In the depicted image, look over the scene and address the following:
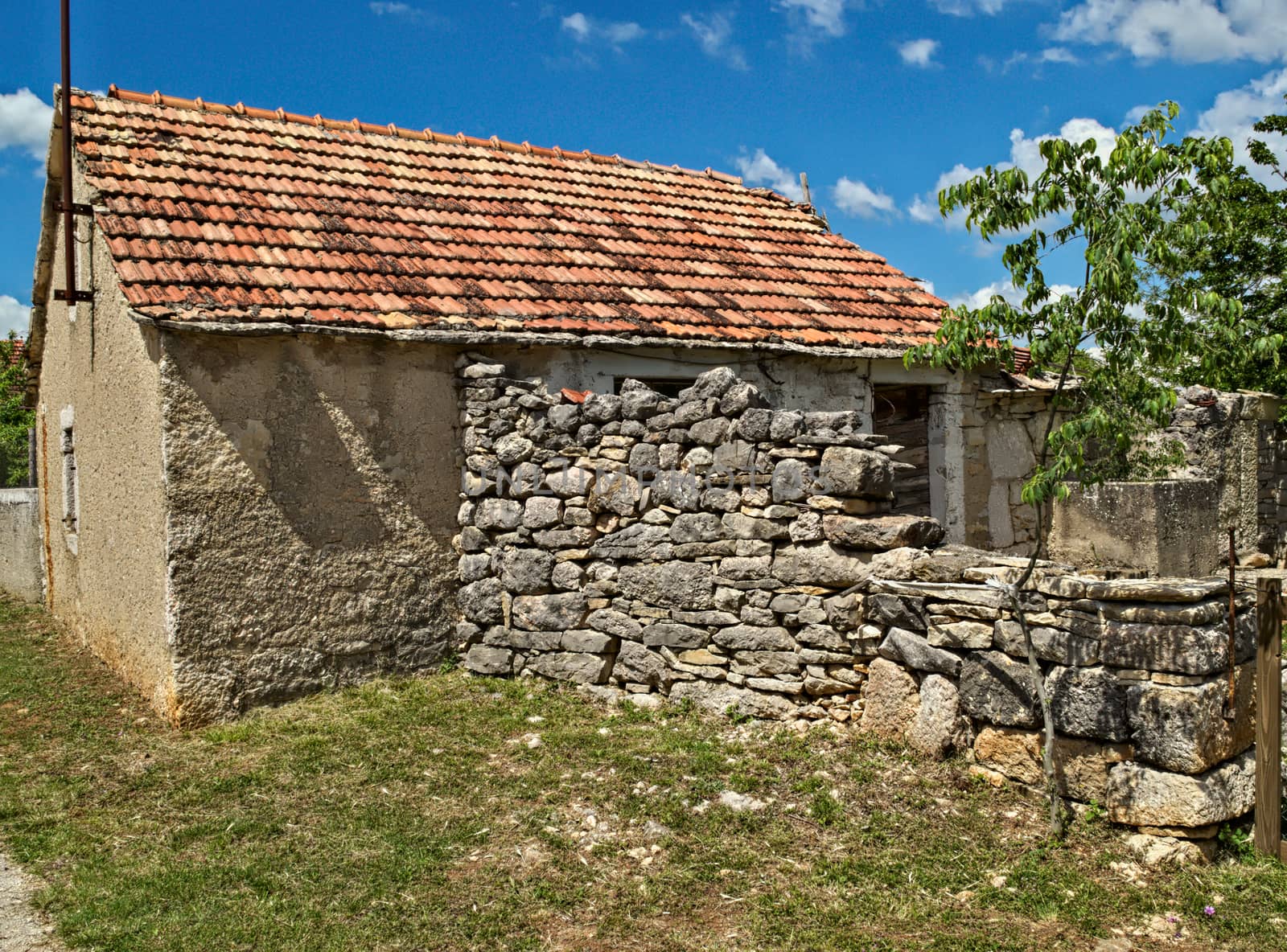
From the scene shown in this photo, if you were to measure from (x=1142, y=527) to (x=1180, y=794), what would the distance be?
5.28 m

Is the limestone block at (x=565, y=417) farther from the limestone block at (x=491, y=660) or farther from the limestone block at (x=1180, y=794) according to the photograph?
the limestone block at (x=1180, y=794)

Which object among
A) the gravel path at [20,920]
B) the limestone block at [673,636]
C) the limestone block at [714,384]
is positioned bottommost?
the gravel path at [20,920]

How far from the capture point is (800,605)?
536 centimetres

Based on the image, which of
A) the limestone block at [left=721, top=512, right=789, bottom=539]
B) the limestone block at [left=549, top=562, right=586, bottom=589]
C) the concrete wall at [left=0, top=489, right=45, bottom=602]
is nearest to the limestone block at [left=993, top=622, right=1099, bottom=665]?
the limestone block at [left=721, top=512, right=789, bottom=539]

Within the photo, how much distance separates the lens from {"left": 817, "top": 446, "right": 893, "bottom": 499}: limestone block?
5.20 meters

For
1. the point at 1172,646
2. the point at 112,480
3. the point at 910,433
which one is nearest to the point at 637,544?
the point at 1172,646

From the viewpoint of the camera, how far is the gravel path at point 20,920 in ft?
11.8

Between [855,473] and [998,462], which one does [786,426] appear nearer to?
[855,473]

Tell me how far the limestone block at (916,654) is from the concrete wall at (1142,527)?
4664 millimetres

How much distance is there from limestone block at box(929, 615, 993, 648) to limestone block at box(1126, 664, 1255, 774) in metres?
0.66

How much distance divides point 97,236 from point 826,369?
18.5 ft

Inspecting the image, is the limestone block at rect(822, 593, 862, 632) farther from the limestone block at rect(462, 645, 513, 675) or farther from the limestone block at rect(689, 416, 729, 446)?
the limestone block at rect(462, 645, 513, 675)

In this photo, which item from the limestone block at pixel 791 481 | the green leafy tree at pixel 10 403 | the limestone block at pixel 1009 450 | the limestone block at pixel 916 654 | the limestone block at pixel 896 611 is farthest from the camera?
the green leafy tree at pixel 10 403

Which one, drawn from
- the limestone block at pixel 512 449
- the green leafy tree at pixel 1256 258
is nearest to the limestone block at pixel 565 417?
the limestone block at pixel 512 449
